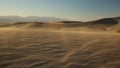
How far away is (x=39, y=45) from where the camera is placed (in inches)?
253

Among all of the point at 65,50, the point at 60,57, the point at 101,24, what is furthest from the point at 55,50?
the point at 101,24

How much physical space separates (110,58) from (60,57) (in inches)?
47.3

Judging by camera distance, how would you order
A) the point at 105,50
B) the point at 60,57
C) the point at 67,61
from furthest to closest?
the point at 105,50
the point at 60,57
the point at 67,61

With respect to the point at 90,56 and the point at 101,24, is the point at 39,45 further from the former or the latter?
the point at 101,24

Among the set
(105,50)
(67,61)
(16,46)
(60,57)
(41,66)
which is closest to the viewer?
(41,66)

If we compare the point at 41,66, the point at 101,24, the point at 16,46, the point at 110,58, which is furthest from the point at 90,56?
the point at 101,24

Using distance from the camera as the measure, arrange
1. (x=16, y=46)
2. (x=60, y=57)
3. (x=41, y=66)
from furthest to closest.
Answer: (x=16, y=46)
(x=60, y=57)
(x=41, y=66)

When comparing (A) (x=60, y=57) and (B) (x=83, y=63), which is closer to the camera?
(B) (x=83, y=63)

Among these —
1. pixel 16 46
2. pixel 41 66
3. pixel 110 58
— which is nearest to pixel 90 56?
pixel 110 58

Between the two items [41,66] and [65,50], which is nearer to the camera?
[41,66]

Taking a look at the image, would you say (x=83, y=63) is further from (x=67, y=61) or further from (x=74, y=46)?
(x=74, y=46)

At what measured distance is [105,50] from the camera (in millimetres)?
5801

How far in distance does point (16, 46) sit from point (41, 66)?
193cm

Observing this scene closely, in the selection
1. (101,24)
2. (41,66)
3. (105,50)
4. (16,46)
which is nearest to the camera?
(41,66)
